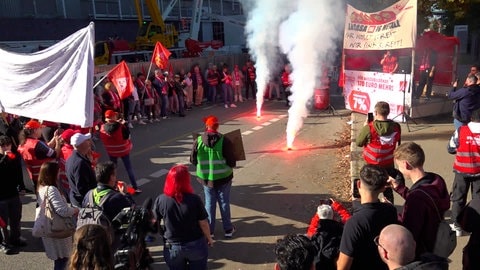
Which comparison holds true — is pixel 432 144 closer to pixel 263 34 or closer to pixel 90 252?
pixel 90 252

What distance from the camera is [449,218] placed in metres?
6.59

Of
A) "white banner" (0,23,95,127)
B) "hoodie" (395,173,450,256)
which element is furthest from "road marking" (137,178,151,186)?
"hoodie" (395,173,450,256)

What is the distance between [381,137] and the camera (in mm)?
6246

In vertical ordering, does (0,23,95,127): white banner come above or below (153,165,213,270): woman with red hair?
above

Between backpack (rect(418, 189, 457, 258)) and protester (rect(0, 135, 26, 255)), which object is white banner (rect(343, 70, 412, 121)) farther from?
protester (rect(0, 135, 26, 255))

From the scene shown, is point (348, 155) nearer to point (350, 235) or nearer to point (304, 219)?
point (304, 219)

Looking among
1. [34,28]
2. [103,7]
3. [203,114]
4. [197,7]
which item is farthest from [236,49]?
[203,114]

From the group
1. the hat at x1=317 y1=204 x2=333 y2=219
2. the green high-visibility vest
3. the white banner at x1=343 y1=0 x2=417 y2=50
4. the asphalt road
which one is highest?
the white banner at x1=343 y1=0 x2=417 y2=50

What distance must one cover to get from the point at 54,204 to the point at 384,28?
433 inches

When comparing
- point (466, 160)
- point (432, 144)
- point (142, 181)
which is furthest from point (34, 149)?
point (432, 144)

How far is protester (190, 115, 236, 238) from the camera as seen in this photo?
6.24 m

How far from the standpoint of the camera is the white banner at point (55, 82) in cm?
593

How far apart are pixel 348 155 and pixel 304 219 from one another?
4043mm

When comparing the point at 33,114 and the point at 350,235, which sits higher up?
the point at 33,114
